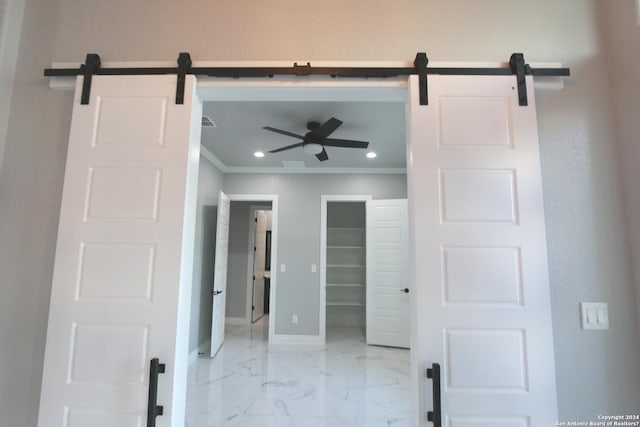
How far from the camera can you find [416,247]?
1.38m

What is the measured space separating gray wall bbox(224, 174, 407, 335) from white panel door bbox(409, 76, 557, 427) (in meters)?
3.61

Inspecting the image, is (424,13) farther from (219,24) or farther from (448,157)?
(219,24)

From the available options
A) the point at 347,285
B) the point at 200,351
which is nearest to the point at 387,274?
the point at 347,285

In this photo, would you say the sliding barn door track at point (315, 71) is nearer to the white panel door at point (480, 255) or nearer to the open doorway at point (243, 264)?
the white panel door at point (480, 255)

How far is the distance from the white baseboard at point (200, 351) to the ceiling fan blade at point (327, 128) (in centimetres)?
315

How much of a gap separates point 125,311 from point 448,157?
5.35 feet

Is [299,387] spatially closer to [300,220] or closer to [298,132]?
[300,220]

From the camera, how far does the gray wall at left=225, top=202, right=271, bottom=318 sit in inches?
234

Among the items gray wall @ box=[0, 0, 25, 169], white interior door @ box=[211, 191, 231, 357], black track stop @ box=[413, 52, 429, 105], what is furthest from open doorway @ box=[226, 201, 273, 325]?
black track stop @ box=[413, 52, 429, 105]

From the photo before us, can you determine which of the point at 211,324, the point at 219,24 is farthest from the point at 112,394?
the point at 211,324

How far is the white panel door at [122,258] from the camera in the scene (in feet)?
4.36

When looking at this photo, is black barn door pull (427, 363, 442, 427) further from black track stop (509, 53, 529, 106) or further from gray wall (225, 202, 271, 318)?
gray wall (225, 202, 271, 318)

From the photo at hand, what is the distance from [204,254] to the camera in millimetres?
4316

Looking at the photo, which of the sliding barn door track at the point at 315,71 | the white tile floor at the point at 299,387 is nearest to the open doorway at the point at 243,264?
the white tile floor at the point at 299,387
